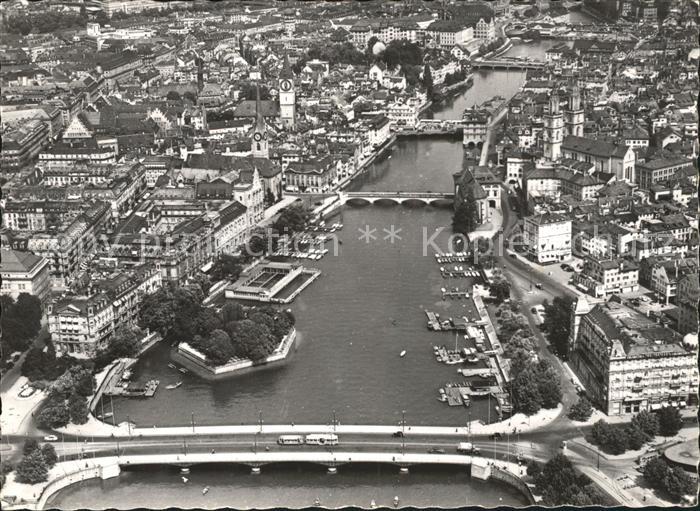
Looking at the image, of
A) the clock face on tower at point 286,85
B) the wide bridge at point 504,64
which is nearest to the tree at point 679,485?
the clock face on tower at point 286,85

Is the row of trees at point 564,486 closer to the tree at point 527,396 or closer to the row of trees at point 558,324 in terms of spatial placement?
the tree at point 527,396

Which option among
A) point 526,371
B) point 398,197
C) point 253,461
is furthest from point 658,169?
point 253,461

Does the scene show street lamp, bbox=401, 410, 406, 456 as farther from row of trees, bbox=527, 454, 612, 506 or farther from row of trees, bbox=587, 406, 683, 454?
row of trees, bbox=587, 406, 683, 454

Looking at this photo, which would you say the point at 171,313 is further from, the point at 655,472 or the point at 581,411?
the point at 655,472

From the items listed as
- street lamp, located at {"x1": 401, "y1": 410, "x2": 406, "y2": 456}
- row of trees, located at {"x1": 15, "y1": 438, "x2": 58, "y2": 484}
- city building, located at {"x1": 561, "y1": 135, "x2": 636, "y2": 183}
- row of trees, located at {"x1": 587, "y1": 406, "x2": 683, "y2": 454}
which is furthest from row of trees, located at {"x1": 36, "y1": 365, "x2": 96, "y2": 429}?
city building, located at {"x1": 561, "y1": 135, "x2": 636, "y2": 183}

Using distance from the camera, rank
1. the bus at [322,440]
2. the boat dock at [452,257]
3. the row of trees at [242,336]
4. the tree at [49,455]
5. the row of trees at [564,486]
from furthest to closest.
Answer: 1. the boat dock at [452,257]
2. the row of trees at [242,336]
3. the bus at [322,440]
4. the tree at [49,455]
5. the row of trees at [564,486]

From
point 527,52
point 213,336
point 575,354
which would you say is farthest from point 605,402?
point 527,52
